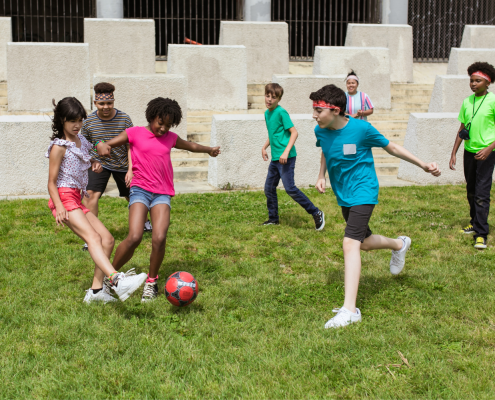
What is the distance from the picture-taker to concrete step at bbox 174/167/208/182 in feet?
36.2

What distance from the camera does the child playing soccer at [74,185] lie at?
4.75 m

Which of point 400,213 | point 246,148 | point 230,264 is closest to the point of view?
point 230,264

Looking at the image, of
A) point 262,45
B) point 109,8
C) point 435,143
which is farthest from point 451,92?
point 109,8

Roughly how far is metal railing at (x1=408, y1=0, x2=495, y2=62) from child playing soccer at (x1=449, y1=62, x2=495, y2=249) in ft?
42.2

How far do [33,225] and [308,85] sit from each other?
7173 millimetres

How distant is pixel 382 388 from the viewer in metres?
3.61

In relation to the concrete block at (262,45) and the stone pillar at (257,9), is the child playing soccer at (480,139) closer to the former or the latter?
the concrete block at (262,45)

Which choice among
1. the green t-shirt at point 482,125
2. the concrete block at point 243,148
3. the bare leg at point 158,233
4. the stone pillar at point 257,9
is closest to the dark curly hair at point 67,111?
the bare leg at point 158,233

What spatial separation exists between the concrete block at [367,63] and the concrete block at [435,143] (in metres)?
3.31

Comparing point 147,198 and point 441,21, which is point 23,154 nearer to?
point 147,198

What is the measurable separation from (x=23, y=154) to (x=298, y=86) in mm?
6005

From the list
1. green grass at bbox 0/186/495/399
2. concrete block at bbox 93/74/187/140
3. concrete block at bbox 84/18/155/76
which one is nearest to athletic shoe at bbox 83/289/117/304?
green grass at bbox 0/186/495/399

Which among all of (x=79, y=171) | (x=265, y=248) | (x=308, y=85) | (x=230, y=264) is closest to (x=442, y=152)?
(x=308, y=85)

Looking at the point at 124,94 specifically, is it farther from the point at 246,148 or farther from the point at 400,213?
the point at 400,213
